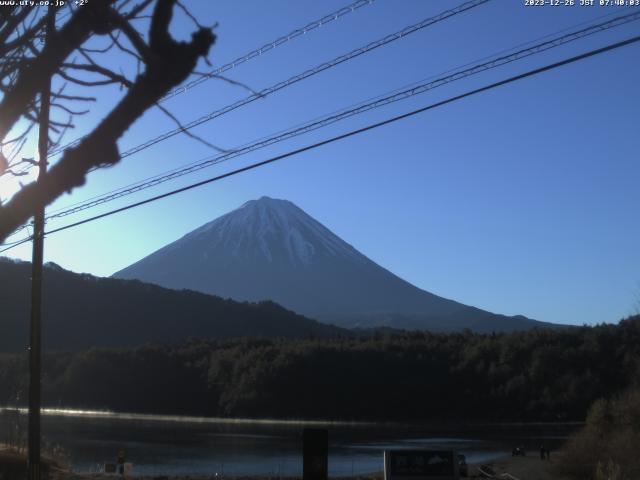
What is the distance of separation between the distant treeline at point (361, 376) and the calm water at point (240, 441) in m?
2.82

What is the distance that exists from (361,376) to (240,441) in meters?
26.2

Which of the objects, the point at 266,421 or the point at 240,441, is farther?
the point at 266,421

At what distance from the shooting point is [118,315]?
11344 cm

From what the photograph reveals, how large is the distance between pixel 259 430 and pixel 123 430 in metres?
10.3

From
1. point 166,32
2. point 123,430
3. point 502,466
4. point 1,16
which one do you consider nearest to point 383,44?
point 1,16

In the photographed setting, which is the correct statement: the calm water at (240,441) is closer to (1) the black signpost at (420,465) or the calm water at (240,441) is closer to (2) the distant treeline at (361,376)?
(2) the distant treeline at (361,376)

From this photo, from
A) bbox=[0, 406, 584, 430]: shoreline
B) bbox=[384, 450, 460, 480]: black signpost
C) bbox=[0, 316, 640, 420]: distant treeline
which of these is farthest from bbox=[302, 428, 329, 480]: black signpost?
bbox=[0, 406, 584, 430]: shoreline

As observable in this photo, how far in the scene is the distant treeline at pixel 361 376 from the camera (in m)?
71.1

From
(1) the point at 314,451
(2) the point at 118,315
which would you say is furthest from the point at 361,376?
(1) the point at 314,451

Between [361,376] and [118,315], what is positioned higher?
[118,315]

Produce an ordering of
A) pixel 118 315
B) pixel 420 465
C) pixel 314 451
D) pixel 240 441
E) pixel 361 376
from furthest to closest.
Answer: pixel 118 315 < pixel 361 376 < pixel 240 441 < pixel 420 465 < pixel 314 451

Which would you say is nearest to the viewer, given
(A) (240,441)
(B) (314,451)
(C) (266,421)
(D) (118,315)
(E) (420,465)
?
(B) (314,451)

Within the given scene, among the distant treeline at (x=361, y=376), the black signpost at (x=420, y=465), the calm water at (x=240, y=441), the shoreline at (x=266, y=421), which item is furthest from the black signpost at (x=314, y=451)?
the shoreline at (x=266, y=421)

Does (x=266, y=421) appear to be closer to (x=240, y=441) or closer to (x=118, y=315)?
(x=240, y=441)
